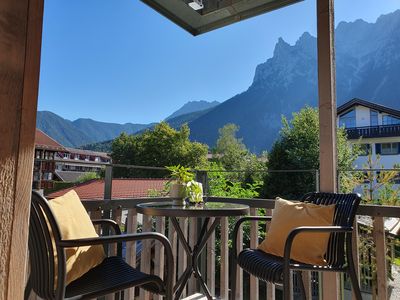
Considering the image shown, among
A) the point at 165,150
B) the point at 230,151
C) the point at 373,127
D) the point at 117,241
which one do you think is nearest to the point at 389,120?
the point at 373,127

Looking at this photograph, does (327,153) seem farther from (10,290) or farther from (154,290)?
(10,290)

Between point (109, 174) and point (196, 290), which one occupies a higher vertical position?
point (109, 174)

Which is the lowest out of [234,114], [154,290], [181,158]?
[154,290]

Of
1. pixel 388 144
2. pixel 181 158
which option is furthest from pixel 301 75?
pixel 388 144

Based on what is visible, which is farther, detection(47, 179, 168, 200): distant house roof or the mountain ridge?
the mountain ridge

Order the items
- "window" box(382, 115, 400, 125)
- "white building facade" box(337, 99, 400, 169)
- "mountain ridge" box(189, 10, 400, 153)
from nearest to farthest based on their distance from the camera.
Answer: "window" box(382, 115, 400, 125), "white building facade" box(337, 99, 400, 169), "mountain ridge" box(189, 10, 400, 153)

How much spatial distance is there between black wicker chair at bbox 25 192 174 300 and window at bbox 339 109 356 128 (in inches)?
386

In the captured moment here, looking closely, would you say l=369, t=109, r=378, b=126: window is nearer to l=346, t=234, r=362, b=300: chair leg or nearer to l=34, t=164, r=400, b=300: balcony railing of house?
l=34, t=164, r=400, b=300: balcony railing of house

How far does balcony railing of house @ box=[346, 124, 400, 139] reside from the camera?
367 inches

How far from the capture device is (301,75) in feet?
144

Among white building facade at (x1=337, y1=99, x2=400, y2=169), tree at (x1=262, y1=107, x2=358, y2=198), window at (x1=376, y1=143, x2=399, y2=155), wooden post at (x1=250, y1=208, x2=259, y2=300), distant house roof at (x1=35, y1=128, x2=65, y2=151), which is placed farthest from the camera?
tree at (x1=262, y1=107, x2=358, y2=198)

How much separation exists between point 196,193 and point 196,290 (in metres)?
1.02

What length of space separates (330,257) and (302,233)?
202 millimetres

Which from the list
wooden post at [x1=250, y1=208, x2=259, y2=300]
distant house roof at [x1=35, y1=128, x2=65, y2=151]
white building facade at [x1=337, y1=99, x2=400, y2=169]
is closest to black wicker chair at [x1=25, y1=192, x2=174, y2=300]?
→ distant house roof at [x1=35, y1=128, x2=65, y2=151]
